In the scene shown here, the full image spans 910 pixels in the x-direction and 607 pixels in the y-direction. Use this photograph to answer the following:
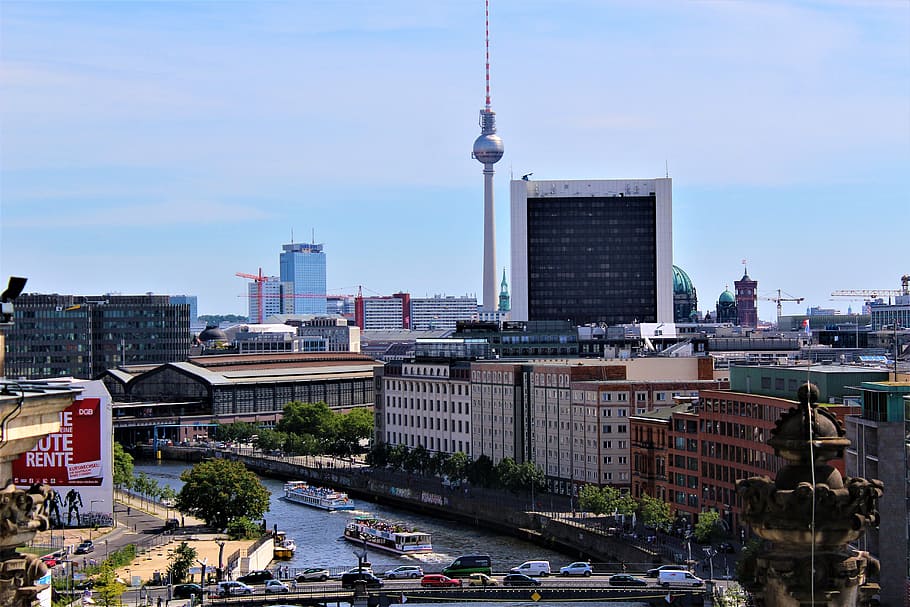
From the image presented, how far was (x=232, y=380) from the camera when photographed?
→ 579 ft

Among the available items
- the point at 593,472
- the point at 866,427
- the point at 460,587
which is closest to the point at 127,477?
the point at 593,472

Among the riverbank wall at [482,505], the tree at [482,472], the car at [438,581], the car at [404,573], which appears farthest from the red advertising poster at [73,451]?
the tree at [482,472]

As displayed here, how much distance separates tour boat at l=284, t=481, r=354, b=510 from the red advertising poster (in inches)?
1086

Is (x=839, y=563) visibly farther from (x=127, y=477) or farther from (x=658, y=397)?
(x=127, y=477)

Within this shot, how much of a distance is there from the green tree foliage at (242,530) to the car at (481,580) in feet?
70.7

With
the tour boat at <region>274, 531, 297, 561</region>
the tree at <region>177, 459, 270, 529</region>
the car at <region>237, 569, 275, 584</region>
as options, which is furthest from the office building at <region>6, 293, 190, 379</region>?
the car at <region>237, 569, 275, 584</region>

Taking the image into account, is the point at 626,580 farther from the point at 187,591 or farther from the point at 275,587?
the point at 187,591

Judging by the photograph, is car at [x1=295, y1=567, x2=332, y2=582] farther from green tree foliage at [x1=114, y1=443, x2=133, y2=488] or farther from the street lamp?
green tree foliage at [x1=114, y1=443, x2=133, y2=488]

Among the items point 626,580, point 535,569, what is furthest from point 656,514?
point 626,580

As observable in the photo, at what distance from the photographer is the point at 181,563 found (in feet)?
241

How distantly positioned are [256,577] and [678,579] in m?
18.9

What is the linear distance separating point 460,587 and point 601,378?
40.1 m

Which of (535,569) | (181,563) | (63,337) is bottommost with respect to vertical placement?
(535,569)

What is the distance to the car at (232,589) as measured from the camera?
221 ft
